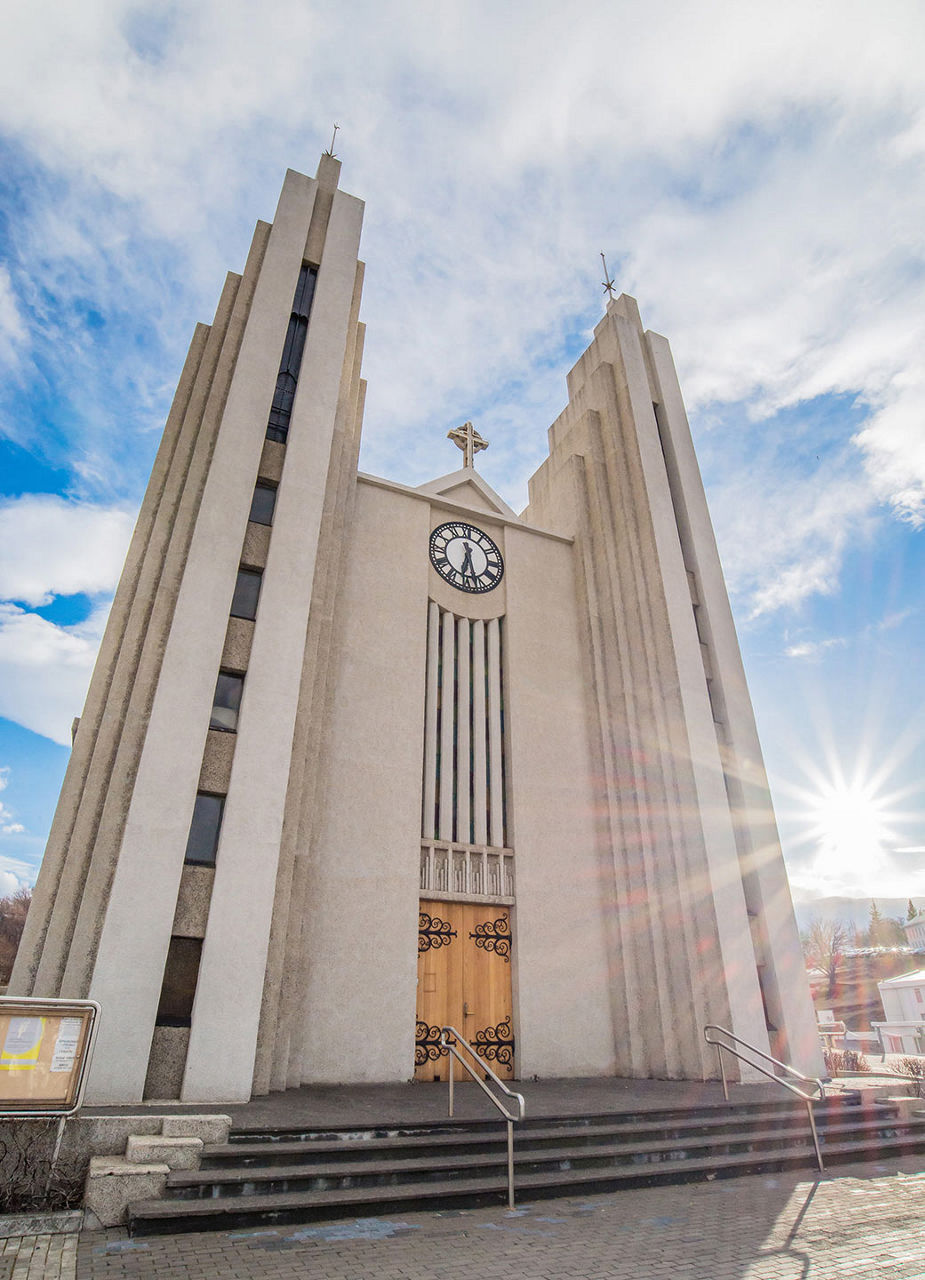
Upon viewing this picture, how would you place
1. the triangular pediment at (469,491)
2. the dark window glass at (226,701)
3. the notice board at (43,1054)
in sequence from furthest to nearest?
the triangular pediment at (469,491), the dark window glass at (226,701), the notice board at (43,1054)

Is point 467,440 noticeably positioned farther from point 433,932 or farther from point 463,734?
point 433,932

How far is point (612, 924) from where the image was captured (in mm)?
11805

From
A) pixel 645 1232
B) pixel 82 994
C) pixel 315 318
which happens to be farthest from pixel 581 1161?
pixel 315 318

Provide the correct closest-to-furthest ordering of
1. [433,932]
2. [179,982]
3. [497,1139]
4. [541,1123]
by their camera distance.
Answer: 1. [497,1139]
2. [541,1123]
3. [179,982]
4. [433,932]

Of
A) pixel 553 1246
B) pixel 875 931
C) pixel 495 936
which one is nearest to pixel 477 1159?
pixel 553 1246

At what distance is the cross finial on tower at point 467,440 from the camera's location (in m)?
17.2

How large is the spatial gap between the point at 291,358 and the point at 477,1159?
11.7 meters

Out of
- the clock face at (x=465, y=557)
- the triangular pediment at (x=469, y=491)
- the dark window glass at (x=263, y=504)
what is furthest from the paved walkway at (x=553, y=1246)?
the triangular pediment at (x=469, y=491)

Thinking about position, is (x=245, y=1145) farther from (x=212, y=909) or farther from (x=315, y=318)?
(x=315, y=318)

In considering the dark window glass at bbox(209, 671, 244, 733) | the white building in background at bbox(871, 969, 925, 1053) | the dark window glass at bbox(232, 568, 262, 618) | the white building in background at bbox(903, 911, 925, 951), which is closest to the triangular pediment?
the dark window glass at bbox(232, 568, 262, 618)

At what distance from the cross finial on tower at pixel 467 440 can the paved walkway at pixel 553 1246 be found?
14849 millimetres

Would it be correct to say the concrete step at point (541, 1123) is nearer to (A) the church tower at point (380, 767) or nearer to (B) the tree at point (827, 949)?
(A) the church tower at point (380, 767)

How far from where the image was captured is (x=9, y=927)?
3756cm

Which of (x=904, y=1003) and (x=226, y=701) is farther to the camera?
(x=904, y=1003)
